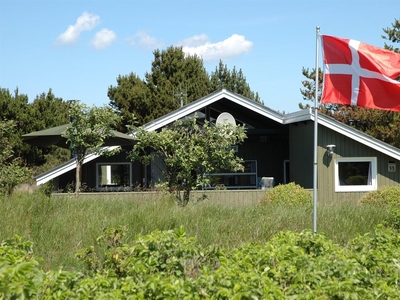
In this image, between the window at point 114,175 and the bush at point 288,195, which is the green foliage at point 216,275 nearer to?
the bush at point 288,195

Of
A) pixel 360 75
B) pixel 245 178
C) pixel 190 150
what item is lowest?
pixel 245 178

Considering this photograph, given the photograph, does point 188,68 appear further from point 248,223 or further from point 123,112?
point 248,223

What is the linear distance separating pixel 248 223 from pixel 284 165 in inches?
587

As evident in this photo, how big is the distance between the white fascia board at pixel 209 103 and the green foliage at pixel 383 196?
15.4ft

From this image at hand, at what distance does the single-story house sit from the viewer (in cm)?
2225

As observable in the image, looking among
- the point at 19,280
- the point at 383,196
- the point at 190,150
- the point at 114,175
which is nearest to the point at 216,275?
the point at 19,280

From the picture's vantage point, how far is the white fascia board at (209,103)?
22.1 metres

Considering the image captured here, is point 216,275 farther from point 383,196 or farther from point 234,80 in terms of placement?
point 234,80

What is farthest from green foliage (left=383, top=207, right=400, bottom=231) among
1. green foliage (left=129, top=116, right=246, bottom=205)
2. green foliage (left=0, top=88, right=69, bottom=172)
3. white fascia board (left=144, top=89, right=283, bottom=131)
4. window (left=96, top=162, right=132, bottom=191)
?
green foliage (left=0, top=88, right=69, bottom=172)

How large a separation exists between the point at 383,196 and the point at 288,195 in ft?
10.5

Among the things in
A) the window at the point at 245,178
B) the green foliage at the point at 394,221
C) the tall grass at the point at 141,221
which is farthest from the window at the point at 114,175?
the green foliage at the point at 394,221

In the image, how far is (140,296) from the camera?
4.67 metres

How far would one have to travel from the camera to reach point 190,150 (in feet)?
58.9

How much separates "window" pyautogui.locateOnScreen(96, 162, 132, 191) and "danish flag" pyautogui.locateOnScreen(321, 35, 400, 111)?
15.0 m
